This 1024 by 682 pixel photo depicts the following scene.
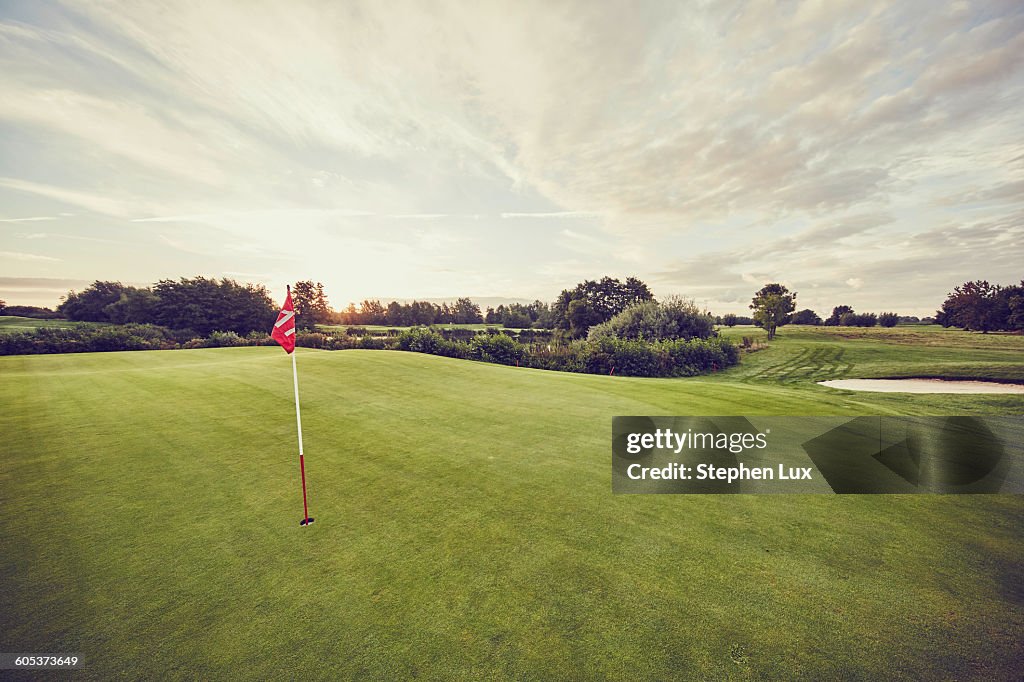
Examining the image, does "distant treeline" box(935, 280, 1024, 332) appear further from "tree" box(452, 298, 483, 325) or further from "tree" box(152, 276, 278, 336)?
"tree" box(452, 298, 483, 325)

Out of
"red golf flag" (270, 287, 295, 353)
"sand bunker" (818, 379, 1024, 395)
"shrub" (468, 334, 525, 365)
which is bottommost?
"sand bunker" (818, 379, 1024, 395)

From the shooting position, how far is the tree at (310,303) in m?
64.4

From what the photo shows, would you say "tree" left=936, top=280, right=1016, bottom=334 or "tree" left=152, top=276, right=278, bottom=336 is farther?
"tree" left=152, top=276, right=278, bottom=336

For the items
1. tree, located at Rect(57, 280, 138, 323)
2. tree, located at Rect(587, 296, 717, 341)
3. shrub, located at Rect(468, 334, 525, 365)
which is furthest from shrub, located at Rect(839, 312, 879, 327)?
tree, located at Rect(57, 280, 138, 323)

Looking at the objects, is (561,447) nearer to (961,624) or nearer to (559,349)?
(961,624)

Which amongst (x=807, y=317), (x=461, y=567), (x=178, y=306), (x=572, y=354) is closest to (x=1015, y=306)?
(x=572, y=354)

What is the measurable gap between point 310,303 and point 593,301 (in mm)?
50917

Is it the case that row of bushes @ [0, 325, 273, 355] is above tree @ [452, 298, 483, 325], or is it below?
below

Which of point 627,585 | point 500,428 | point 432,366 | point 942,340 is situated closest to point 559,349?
point 432,366

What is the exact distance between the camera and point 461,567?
15.3ft

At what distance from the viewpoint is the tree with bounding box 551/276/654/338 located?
62656mm

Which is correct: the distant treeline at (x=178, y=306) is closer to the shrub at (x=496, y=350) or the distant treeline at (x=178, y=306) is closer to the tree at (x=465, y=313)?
the shrub at (x=496, y=350)

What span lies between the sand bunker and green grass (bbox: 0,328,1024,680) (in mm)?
18572

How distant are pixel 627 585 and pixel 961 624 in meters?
3.16
